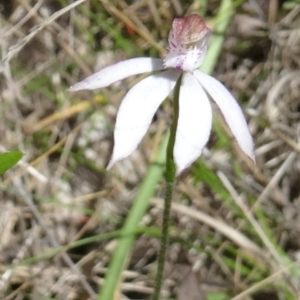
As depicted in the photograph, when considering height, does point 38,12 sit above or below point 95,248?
above

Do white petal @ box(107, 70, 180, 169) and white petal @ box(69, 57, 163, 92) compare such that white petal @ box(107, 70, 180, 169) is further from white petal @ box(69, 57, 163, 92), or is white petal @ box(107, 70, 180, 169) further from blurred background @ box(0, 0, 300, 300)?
blurred background @ box(0, 0, 300, 300)

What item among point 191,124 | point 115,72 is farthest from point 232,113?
point 115,72

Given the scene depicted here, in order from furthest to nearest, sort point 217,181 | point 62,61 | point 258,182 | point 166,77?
point 62,61
point 258,182
point 217,181
point 166,77

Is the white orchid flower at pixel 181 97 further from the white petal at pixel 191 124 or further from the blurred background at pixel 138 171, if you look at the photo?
the blurred background at pixel 138 171

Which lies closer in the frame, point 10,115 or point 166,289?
point 166,289

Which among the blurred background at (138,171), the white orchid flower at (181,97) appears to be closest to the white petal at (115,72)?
the white orchid flower at (181,97)

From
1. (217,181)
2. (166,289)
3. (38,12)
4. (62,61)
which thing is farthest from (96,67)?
(166,289)

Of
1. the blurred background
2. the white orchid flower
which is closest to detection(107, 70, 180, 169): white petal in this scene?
the white orchid flower

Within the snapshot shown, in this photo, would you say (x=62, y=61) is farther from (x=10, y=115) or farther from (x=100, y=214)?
(x=100, y=214)
